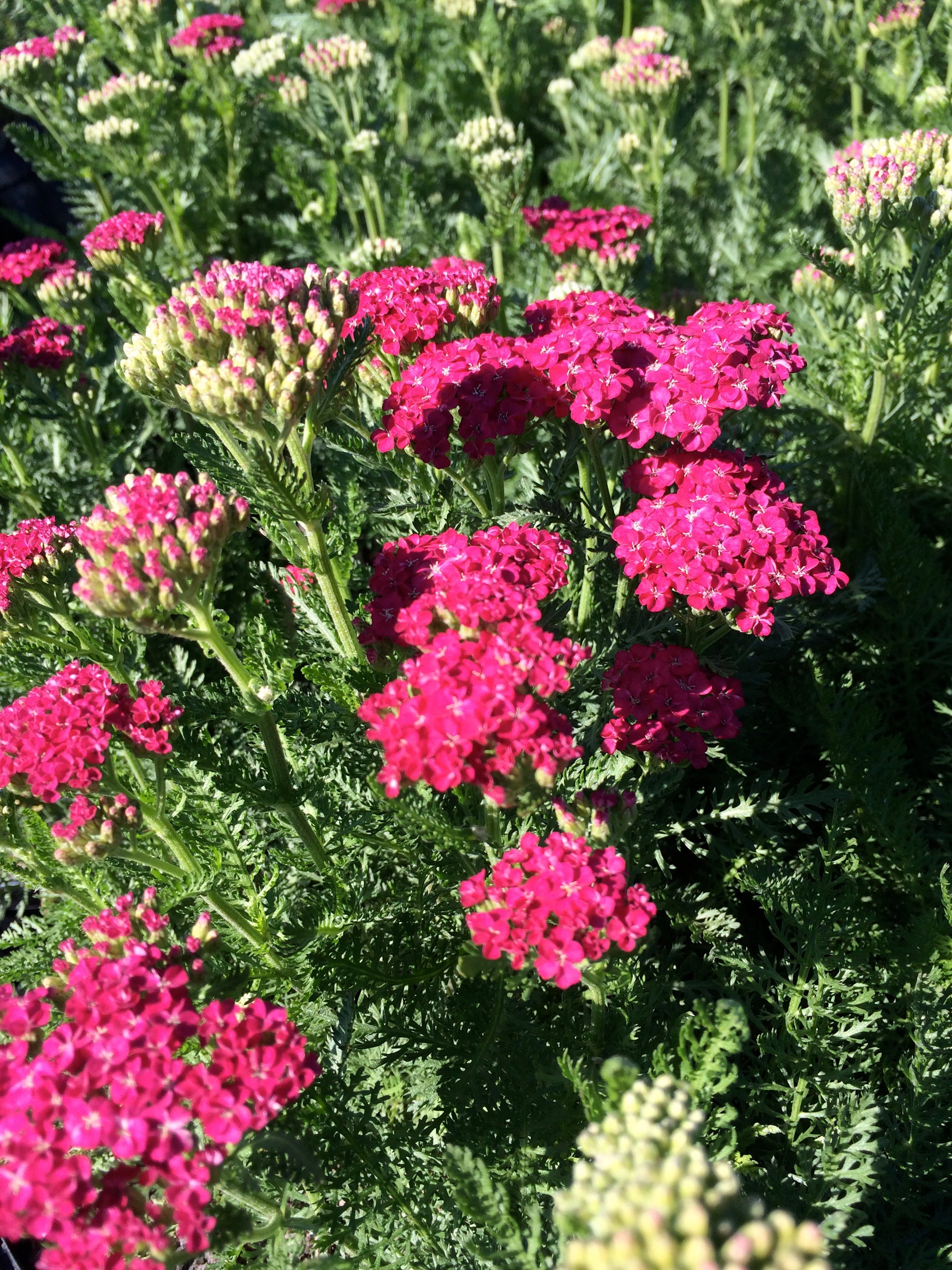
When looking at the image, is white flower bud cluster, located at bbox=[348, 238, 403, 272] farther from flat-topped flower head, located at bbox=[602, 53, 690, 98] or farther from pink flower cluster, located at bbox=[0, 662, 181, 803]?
pink flower cluster, located at bbox=[0, 662, 181, 803]

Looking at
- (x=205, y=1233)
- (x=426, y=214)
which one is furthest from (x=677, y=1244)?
(x=426, y=214)

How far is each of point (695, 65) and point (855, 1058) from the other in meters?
7.68

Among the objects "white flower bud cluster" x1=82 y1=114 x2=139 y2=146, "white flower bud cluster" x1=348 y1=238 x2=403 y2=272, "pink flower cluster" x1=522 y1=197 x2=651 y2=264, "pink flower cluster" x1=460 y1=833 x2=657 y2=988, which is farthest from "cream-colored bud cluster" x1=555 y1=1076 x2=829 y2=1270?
"white flower bud cluster" x1=82 y1=114 x2=139 y2=146

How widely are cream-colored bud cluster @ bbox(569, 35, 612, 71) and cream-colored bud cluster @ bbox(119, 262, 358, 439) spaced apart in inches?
175

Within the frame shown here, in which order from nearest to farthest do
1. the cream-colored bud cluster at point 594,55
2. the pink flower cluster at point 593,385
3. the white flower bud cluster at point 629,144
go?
the pink flower cluster at point 593,385, the white flower bud cluster at point 629,144, the cream-colored bud cluster at point 594,55

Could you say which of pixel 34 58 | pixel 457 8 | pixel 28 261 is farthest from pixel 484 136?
pixel 34 58

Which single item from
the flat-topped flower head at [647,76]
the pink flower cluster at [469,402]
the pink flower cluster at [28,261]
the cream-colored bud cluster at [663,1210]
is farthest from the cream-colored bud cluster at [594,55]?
the cream-colored bud cluster at [663,1210]

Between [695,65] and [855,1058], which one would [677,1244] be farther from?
[695,65]

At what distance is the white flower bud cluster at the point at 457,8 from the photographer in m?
6.12

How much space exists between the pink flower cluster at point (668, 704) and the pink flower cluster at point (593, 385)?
69cm

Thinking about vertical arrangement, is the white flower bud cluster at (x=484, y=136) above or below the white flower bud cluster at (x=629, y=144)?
above

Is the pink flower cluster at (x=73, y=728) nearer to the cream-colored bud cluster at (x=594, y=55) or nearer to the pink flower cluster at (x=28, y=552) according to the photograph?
the pink flower cluster at (x=28, y=552)

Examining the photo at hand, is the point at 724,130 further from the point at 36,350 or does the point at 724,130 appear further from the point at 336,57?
the point at 36,350

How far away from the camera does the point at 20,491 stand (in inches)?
180
